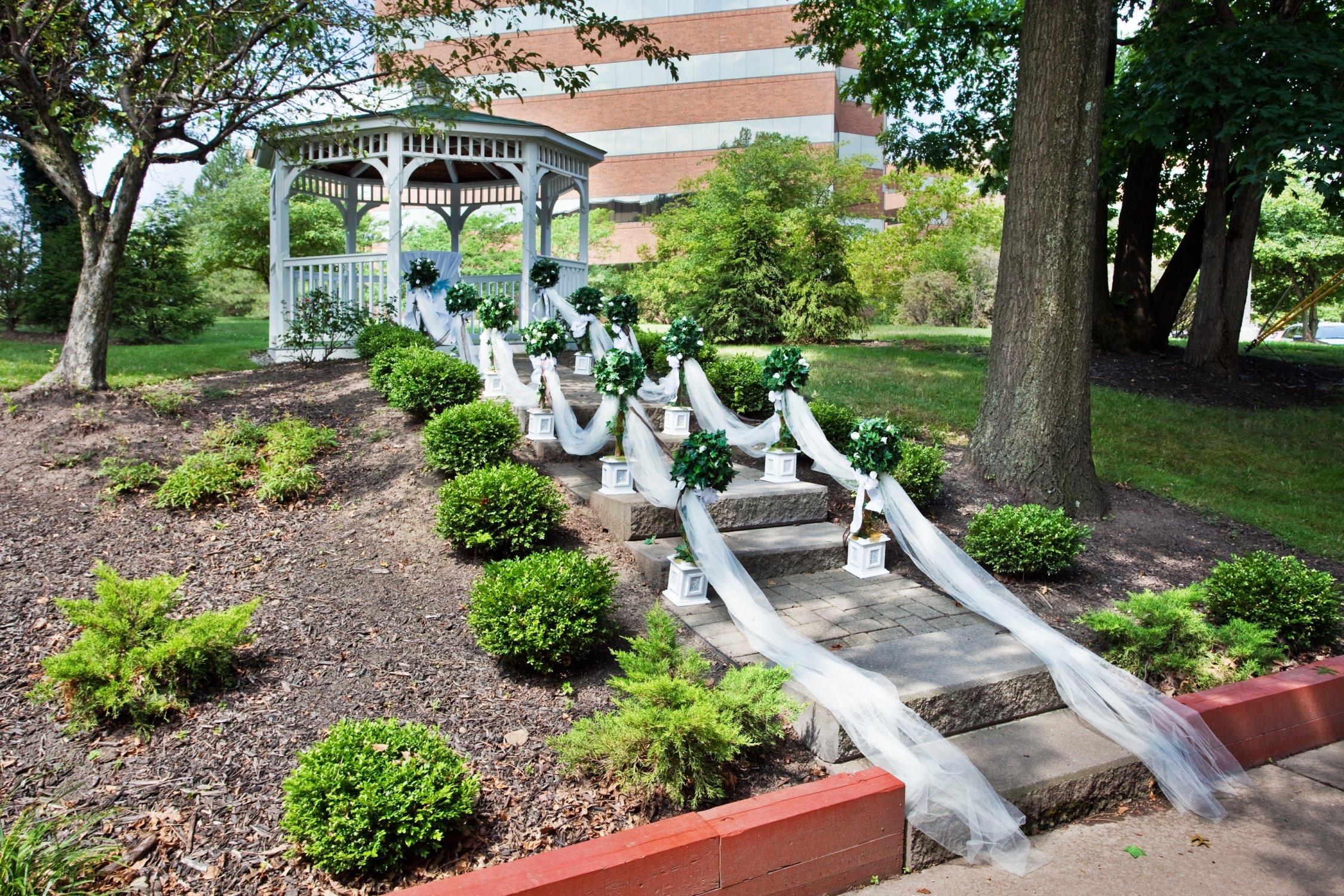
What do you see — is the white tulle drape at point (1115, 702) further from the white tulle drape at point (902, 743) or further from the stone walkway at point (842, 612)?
the white tulle drape at point (902, 743)

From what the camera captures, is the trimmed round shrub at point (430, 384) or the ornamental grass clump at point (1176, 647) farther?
the trimmed round shrub at point (430, 384)

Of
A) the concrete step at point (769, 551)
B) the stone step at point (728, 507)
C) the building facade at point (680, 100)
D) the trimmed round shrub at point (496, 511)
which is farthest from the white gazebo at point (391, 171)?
the building facade at point (680, 100)

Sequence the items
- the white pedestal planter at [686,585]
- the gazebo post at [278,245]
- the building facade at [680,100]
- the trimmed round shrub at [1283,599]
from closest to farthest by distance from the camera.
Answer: the white pedestal planter at [686,585] < the trimmed round shrub at [1283,599] < the gazebo post at [278,245] < the building facade at [680,100]

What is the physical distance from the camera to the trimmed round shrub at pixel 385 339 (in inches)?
345

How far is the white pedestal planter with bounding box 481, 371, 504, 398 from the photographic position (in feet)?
25.5

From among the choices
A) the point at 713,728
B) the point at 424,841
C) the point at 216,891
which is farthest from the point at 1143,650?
the point at 216,891

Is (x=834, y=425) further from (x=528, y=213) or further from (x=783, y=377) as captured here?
(x=528, y=213)

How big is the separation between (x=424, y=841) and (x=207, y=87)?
6954mm

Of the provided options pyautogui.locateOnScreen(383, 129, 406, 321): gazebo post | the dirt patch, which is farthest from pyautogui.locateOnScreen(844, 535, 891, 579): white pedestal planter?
the dirt patch

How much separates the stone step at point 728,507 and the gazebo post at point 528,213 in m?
5.07

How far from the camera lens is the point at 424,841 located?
293cm

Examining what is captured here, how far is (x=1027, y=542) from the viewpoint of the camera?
222 inches

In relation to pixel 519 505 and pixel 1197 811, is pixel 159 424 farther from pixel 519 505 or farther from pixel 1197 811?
pixel 1197 811

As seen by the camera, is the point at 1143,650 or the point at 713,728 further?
the point at 1143,650
